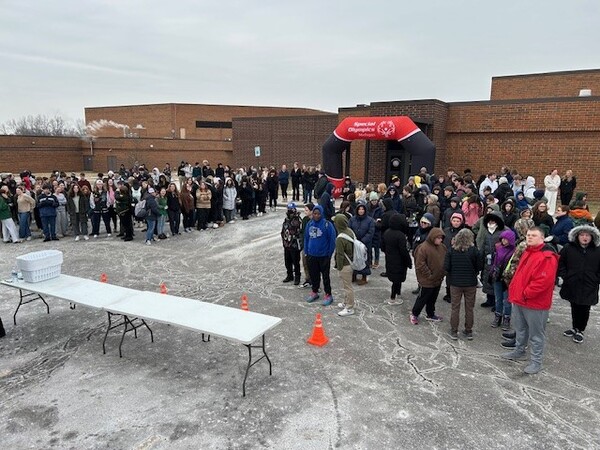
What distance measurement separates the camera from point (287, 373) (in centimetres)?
511

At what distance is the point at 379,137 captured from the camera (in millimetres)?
16750

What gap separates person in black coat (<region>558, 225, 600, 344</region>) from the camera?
5711 mm

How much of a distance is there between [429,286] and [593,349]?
2342 mm

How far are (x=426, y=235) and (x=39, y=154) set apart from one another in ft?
133

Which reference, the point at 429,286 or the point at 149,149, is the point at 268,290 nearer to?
the point at 429,286

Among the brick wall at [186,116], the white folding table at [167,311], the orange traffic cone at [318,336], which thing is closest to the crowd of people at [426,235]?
the orange traffic cone at [318,336]

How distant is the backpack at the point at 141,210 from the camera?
39.2 ft

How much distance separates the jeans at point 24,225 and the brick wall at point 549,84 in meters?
30.5

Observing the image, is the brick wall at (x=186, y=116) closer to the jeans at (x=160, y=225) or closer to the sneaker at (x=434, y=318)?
the jeans at (x=160, y=225)

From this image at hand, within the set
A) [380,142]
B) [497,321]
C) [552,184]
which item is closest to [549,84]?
[380,142]

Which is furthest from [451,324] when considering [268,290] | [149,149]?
[149,149]

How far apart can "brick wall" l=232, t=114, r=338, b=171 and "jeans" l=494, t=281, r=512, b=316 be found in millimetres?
23279

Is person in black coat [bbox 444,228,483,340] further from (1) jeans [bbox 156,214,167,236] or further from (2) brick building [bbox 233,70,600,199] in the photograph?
(2) brick building [bbox 233,70,600,199]

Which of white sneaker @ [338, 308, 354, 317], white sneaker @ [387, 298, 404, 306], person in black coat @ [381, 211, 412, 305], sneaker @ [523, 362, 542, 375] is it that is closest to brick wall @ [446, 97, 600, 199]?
white sneaker @ [387, 298, 404, 306]
